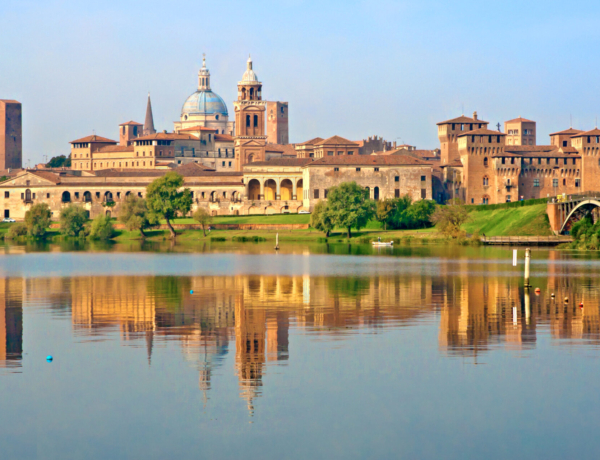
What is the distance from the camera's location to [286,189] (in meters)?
123

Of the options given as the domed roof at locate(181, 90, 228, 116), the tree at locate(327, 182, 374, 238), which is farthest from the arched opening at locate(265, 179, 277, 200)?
the domed roof at locate(181, 90, 228, 116)

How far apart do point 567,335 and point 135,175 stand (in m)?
104

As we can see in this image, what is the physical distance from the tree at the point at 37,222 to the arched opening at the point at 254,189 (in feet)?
104

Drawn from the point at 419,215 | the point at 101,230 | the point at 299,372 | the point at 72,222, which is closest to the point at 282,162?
the point at 72,222

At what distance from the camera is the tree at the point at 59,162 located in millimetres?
153625

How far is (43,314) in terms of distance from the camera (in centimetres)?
2738

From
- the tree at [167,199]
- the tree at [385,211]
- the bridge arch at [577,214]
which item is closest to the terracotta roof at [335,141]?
the tree at [167,199]

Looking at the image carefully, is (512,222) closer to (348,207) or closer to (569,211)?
(569,211)

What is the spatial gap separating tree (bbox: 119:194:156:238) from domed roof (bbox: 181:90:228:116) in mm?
76255

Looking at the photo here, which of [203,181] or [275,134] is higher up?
[275,134]

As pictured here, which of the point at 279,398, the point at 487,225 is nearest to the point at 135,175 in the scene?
the point at 487,225

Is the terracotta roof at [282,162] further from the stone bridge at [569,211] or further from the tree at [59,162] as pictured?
the stone bridge at [569,211]

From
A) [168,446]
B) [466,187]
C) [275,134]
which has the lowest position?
[168,446]

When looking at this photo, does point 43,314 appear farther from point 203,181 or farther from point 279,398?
point 203,181
